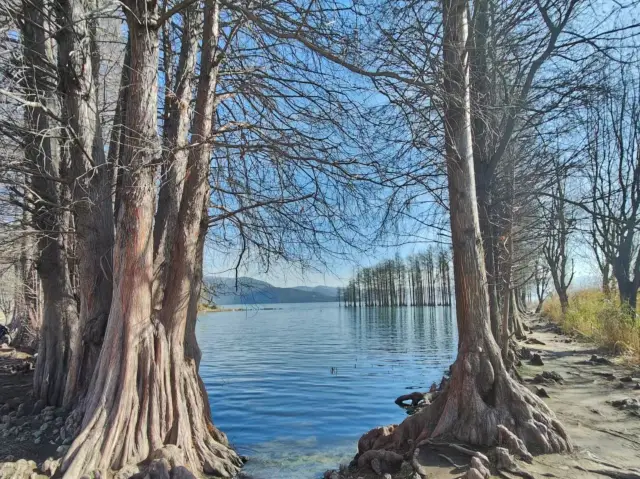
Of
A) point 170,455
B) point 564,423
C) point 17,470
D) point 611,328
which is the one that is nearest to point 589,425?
point 564,423

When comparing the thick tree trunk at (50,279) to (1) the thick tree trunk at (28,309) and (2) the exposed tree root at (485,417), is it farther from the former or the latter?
(1) the thick tree trunk at (28,309)

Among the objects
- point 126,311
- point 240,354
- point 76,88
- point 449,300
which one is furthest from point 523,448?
point 449,300

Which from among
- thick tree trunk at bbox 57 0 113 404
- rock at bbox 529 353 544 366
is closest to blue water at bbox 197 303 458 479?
rock at bbox 529 353 544 366

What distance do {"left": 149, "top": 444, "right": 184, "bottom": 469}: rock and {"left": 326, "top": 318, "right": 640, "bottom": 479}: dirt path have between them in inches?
79.1

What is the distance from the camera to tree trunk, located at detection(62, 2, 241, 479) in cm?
570

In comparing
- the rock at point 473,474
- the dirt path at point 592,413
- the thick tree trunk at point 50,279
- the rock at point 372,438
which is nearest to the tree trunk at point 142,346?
the rock at point 372,438

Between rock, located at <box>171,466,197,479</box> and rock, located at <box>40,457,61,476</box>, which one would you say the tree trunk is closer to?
rock, located at <box>40,457,61,476</box>

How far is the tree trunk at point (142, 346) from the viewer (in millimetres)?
5696

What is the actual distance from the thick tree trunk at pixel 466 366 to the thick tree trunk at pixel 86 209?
4841 mm

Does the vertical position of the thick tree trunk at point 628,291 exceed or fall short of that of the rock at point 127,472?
it exceeds it

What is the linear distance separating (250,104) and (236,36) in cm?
127

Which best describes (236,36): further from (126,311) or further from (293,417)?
(293,417)

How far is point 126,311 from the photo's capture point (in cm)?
607

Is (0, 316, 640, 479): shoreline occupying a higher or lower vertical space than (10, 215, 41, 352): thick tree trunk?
lower
